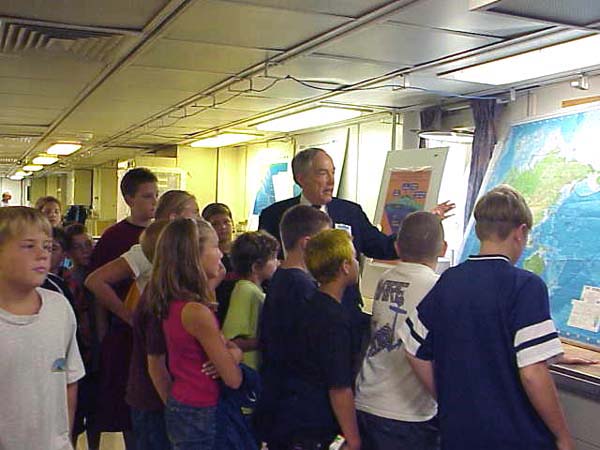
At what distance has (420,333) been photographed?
2117 mm

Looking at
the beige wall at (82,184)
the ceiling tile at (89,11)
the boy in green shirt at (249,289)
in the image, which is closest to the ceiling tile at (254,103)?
the ceiling tile at (89,11)

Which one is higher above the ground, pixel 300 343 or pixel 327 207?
pixel 327 207

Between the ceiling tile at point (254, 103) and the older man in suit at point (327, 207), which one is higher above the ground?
the ceiling tile at point (254, 103)

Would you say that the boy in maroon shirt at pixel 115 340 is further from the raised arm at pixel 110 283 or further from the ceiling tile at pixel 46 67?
the ceiling tile at pixel 46 67

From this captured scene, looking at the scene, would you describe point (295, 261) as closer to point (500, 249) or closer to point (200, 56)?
point (500, 249)

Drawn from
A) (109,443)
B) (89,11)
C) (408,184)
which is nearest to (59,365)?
(89,11)

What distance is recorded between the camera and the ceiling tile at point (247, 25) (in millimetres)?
3057

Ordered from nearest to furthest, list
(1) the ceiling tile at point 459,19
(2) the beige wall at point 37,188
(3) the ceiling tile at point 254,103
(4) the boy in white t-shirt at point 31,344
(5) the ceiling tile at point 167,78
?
(4) the boy in white t-shirt at point 31,344 → (1) the ceiling tile at point 459,19 → (5) the ceiling tile at point 167,78 → (3) the ceiling tile at point 254,103 → (2) the beige wall at point 37,188

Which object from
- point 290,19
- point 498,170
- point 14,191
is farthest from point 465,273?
point 14,191

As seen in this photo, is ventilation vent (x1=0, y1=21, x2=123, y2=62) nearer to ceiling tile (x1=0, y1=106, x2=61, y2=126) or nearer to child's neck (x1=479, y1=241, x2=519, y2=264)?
child's neck (x1=479, y1=241, x2=519, y2=264)

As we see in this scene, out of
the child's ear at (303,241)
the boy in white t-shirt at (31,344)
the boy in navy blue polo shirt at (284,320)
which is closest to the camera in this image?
the boy in white t-shirt at (31,344)

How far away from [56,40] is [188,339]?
7.27 feet

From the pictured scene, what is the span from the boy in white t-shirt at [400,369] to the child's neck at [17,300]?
1099 millimetres

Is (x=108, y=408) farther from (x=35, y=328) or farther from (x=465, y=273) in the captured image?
(x=465, y=273)
